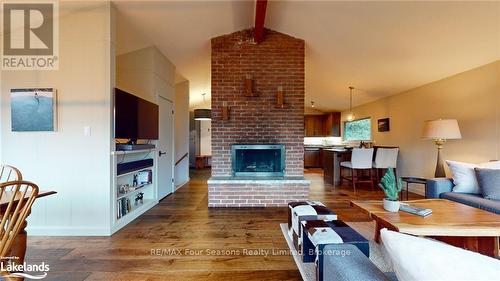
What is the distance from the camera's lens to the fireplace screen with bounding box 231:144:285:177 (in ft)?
13.8

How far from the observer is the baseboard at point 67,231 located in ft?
9.55

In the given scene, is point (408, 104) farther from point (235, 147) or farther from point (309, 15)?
point (235, 147)

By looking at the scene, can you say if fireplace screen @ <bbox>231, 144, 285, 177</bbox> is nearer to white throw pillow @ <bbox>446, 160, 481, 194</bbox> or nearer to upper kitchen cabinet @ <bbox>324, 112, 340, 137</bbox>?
white throw pillow @ <bbox>446, 160, 481, 194</bbox>

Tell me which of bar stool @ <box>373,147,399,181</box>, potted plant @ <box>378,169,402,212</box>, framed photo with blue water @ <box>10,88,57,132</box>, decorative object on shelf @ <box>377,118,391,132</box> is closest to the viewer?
potted plant @ <box>378,169,402,212</box>

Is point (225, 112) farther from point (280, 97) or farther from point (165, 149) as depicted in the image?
point (165, 149)

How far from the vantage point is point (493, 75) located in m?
3.49

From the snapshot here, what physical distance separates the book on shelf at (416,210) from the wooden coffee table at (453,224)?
0.04 m

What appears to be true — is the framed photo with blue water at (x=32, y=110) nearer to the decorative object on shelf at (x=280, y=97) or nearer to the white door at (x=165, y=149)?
the white door at (x=165, y=149)

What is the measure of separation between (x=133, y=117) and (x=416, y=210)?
11.1 feet

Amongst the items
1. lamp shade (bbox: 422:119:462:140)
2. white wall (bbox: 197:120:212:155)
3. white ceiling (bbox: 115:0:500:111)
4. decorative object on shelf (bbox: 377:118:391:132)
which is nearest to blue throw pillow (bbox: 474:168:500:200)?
lamp shade (bbox: 422:119:462:140)

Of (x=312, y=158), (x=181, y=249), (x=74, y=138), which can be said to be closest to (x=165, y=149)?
(x=74, y=138)

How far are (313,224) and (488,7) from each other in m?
3.00

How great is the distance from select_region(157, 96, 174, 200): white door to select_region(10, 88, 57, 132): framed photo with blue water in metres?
1.79

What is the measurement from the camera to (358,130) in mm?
8156
